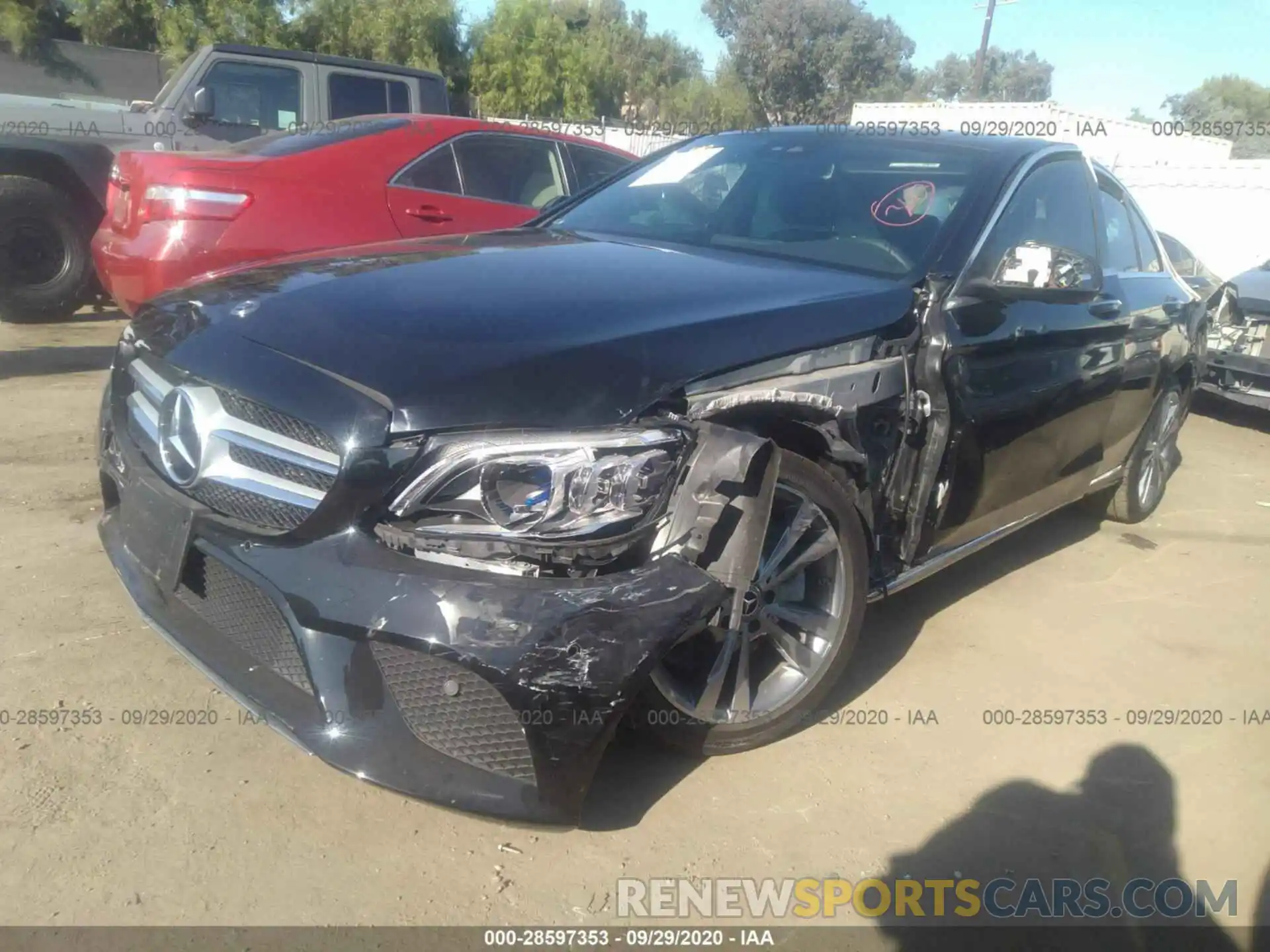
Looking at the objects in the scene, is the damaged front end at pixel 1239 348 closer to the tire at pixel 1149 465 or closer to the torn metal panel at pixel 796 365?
the tire at pixel 1149 465

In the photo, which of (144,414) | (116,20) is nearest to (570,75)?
(116,20)

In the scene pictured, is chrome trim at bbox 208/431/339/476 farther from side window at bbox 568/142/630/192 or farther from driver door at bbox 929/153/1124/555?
side window at bbox 568/142/630/192

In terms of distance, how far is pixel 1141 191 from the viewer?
16.6m

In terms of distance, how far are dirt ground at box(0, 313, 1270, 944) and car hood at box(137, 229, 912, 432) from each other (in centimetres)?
87

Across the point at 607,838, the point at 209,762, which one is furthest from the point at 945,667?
the point at 209,762

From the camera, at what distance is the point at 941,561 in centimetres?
327

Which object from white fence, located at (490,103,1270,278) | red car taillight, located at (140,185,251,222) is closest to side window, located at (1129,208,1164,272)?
red car taillight, located at (140,185,251,222)

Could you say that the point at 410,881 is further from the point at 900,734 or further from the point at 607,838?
the point at 900,734

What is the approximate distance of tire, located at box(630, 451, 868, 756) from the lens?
2438mm

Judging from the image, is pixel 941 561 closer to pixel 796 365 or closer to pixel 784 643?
pixel 784 643

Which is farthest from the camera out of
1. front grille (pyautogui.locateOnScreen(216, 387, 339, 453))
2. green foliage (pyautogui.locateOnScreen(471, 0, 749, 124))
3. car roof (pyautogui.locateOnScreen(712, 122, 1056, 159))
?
green foliage (pyautogui.locateOnScreen(471, 0, 749, 124))

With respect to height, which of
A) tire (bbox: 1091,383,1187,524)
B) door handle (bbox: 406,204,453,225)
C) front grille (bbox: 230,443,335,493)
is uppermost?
door handle (bbox: 406,204,453,225)

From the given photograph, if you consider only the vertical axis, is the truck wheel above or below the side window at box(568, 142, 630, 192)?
below

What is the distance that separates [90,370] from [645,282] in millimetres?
4543
